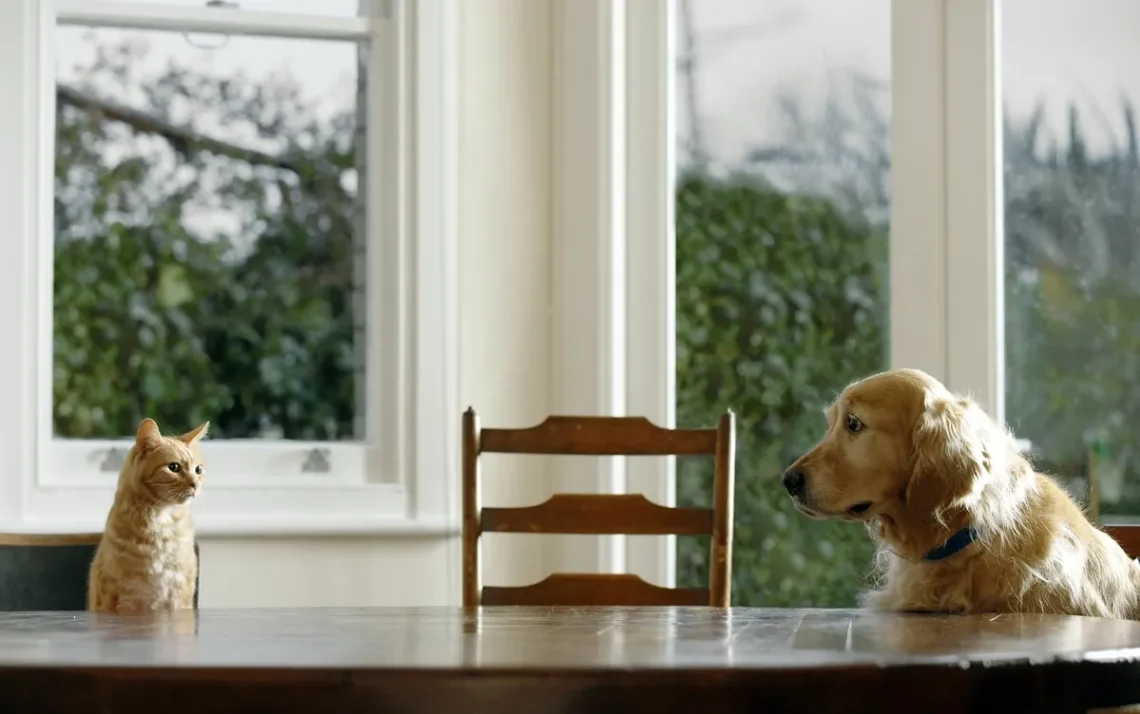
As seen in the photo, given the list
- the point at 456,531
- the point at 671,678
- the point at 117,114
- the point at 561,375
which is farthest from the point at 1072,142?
the point at 671,678

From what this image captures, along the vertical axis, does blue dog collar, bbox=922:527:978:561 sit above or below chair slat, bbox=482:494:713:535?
above

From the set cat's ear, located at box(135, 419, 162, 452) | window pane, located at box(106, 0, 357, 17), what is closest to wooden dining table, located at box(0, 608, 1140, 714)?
cat's ear, located at box(135, 419, 162, 452)

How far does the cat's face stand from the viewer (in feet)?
5.41

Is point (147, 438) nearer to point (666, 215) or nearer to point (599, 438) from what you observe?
point (599, 438)

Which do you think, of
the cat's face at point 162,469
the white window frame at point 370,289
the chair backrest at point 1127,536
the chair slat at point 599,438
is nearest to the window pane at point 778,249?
the white window frame at point 370,289

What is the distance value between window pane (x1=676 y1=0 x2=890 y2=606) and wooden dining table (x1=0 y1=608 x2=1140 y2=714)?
68.6 inches

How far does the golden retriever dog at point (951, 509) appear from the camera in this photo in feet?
4.76

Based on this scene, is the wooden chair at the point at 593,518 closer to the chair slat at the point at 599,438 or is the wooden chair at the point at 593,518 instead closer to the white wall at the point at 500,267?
the chair slat at the point at 599,438

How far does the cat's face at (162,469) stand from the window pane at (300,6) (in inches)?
50.4

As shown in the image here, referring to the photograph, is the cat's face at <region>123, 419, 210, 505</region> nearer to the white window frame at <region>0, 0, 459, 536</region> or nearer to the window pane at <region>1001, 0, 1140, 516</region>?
the white window frame at <region>0, 0, 459, 536</region>

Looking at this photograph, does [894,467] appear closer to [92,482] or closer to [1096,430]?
[1096,430]

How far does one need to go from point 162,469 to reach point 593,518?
0.71m

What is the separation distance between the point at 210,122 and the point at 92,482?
0.79 m

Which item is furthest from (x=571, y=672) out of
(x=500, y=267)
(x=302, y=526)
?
(x=500, y=267)
